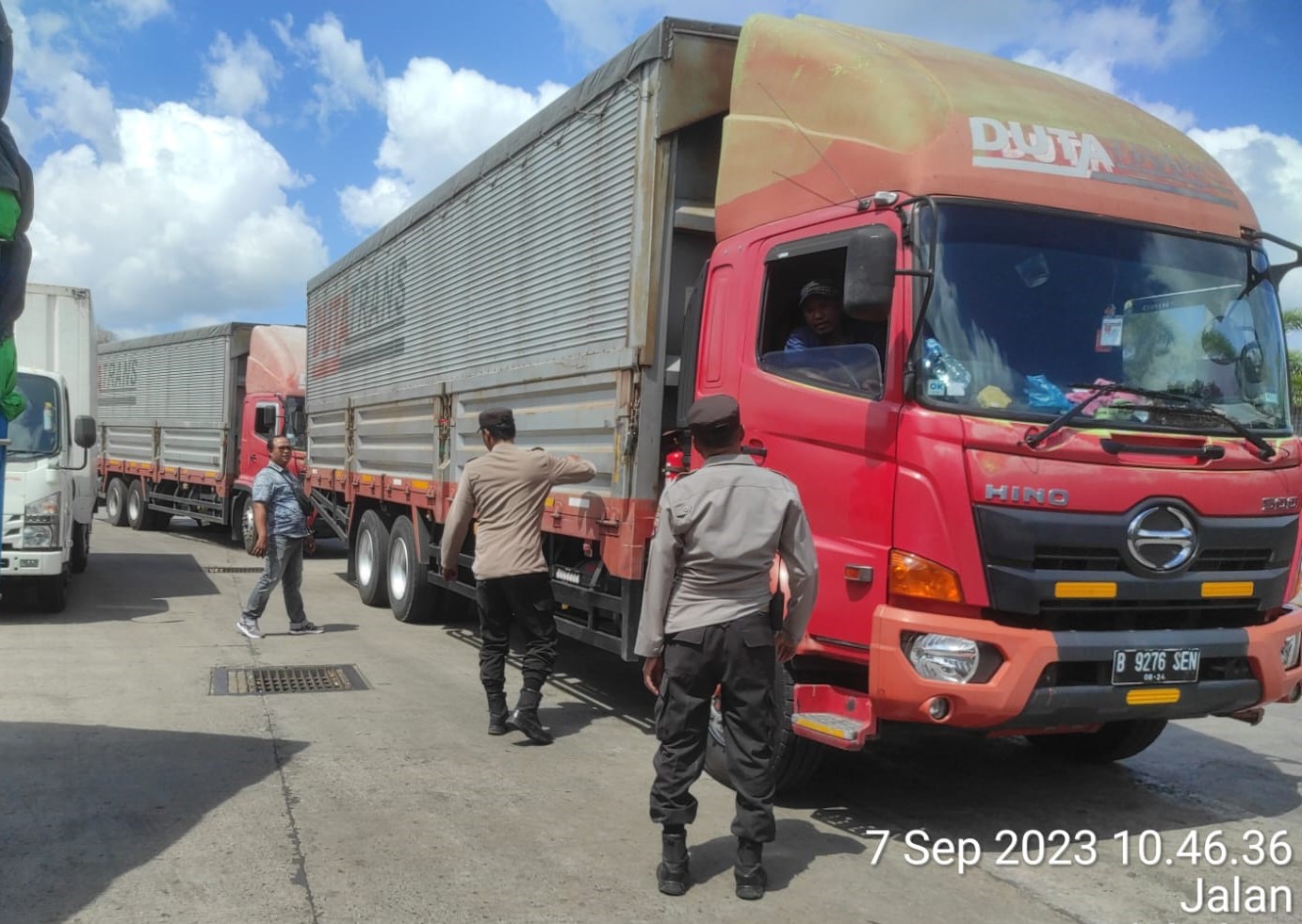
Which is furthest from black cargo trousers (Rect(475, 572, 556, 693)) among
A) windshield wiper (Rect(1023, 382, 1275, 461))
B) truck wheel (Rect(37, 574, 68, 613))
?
truck wheel (Rect(37, 574, 68, 613))

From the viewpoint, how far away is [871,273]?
4.33 meters

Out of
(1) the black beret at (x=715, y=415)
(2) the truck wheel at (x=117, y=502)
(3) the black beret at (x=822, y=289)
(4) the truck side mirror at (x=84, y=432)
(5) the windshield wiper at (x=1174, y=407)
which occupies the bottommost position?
(2) the truck wheel at (x=117, y=502)

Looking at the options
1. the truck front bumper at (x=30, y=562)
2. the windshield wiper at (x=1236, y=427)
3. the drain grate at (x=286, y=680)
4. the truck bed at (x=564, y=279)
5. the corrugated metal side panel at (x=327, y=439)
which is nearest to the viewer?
the windshield wiper at (x=1236, y=427)

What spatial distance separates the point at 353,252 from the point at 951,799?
8850 millimetres

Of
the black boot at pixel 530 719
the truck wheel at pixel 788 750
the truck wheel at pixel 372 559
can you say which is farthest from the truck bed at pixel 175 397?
the truck wheel at pixel 788 750

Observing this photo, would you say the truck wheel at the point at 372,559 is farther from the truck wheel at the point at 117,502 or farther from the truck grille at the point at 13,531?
the truck wheel at the point at 117,502

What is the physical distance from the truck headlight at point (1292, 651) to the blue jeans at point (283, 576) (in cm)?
712

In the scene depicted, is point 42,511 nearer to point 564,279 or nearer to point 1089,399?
point 564,279

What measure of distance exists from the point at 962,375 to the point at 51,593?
868cm

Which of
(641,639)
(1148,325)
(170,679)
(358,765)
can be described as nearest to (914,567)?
(641,639)

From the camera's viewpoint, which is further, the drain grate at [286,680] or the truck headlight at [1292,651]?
the drain grate at [286,680]

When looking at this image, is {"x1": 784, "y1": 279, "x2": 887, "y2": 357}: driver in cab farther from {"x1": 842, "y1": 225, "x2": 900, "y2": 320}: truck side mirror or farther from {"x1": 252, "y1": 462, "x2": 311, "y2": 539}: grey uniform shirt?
{"x1": 252, "y1": 462, "x2": 311, "y2": 539}: grey uniform shirt

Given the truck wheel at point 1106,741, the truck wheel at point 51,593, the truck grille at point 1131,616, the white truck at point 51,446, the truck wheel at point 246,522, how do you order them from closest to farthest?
the truck grille at point 1131,616 < the truck wheel at point 1106,741 < the white truck at point 51,446 < the truck wheel at point 51,593 < the truck wheel at point 246,522

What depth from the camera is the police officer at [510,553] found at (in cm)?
596
